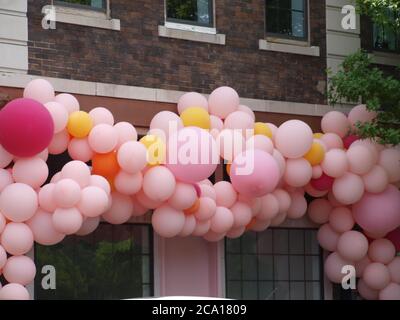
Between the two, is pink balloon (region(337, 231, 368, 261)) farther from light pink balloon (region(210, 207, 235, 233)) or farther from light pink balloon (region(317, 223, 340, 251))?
light pink balloon (region(210, 207, 235, 233))

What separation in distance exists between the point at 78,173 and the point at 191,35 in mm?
3521

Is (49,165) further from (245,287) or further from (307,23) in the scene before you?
(307,23)

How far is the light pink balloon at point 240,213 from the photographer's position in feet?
45.6

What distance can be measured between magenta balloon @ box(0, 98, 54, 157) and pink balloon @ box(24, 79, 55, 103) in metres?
0.37

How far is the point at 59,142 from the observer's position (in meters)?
12.8

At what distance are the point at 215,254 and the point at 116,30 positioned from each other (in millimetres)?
3683

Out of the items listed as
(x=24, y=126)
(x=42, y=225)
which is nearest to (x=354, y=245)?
(x=42, y=225)

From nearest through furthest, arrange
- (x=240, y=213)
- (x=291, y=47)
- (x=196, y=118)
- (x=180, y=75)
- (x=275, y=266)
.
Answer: (x=196, y=118) < (x=240, y=213) < (x=180, y=75) < (x=291, y=47) < (x=275, y=266)

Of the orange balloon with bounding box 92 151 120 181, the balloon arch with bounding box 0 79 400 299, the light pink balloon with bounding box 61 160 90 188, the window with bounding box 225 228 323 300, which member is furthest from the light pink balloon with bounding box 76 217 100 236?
the window with bounding box 225 228 323 300

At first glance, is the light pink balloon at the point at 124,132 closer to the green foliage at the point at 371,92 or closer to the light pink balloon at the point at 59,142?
the light pink balloon at the point at 59,142

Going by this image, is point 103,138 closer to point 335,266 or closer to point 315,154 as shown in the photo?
point 315,154

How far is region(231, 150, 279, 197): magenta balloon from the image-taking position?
43.9 ft

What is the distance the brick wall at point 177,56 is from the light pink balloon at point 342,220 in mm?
1862

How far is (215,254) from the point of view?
15.4 meters
